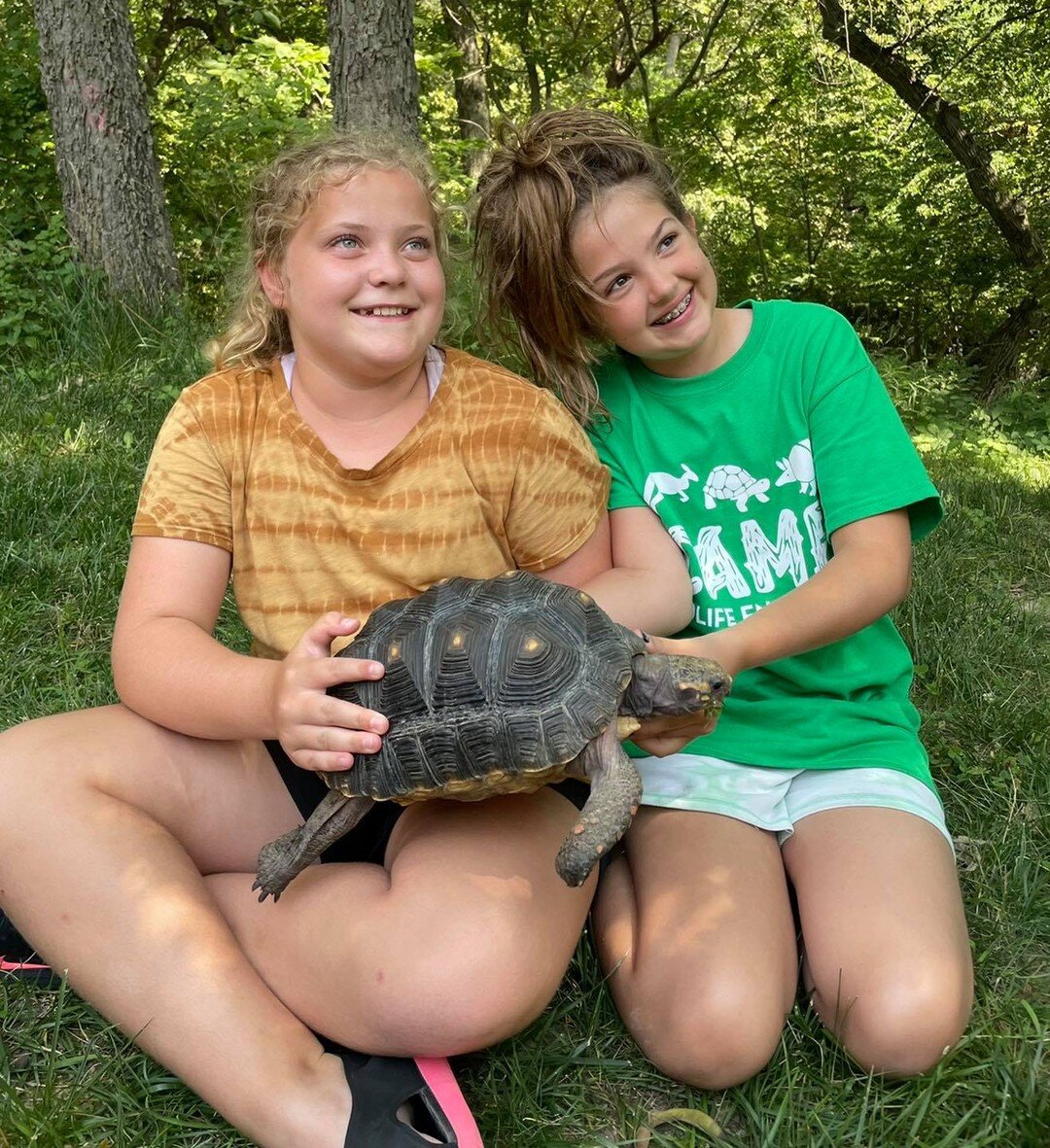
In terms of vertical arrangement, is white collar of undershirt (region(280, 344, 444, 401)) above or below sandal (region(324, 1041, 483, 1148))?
above

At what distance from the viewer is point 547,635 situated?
2.13m

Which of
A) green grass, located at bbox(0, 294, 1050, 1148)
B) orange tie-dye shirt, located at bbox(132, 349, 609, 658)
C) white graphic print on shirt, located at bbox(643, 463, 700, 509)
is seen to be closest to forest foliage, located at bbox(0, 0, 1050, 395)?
green grass, located at bbox(0, 294, 1050, 1148)

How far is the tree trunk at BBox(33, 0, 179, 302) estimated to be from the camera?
20.9 ft

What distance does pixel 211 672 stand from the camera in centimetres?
236

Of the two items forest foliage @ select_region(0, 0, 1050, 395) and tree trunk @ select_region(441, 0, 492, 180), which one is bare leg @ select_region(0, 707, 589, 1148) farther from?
tree trunk @ select_region(441, 0, 492, 180)

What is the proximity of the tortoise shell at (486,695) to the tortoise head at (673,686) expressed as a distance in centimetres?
6

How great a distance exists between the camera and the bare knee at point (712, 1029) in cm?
218

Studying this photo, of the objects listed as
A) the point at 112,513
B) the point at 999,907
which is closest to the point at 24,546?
the point at 112,513

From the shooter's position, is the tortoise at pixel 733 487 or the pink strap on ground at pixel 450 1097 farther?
the tortoise at pixel 733 487

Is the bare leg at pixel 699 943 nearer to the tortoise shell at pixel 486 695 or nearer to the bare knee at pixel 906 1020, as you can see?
the bare knee at pixel 906 1020

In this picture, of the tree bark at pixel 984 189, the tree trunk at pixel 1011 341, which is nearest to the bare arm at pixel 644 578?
the tree bark at pixel 984 189

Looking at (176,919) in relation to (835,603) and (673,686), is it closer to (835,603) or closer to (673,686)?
(673,686)

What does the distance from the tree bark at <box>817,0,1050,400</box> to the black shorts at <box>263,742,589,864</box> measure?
29.8 feet

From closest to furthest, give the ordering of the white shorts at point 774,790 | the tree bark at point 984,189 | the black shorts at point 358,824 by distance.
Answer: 1. the black shorts at point 358,824
2. the white shorts at point 774,790
3. the tree bark at point 984,189
